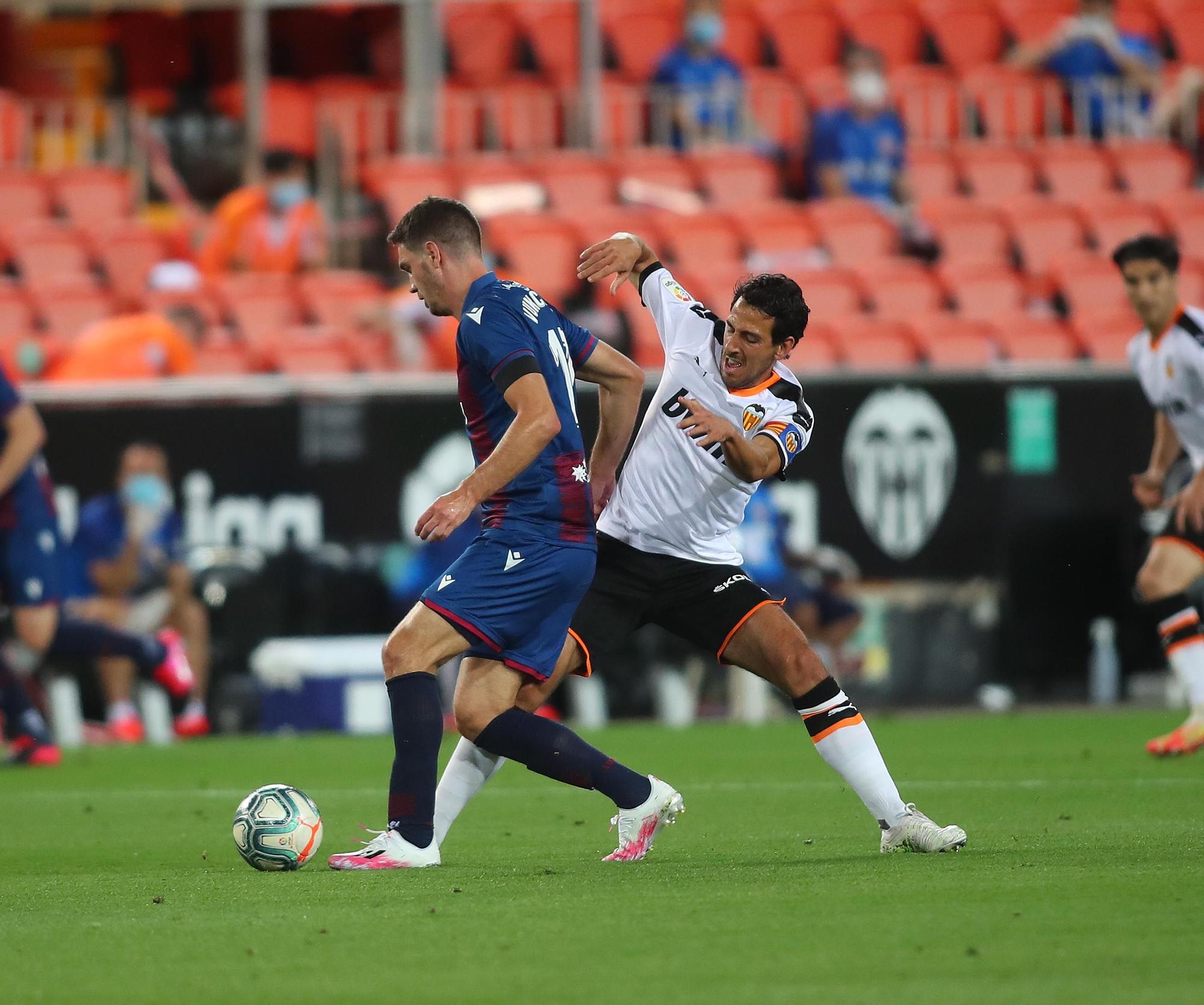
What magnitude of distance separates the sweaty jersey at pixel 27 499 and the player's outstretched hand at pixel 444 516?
529 centimetres

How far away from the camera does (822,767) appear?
31.3 feet

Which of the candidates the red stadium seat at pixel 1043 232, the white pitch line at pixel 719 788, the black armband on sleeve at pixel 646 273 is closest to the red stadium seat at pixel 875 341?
the red stadium seat at pixel 1043 232

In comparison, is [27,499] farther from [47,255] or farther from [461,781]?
[47,255]

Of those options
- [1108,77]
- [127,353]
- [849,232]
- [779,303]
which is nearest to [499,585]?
[779,303]

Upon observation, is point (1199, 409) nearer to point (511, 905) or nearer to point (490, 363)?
point (490, 363)

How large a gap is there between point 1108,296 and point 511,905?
467 inches

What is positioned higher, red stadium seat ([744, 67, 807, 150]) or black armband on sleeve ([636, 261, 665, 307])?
red stadium seat ([744, 67, 807, 150])

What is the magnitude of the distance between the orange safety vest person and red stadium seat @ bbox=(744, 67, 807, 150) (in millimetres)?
6121

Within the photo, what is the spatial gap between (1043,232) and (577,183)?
3.94m

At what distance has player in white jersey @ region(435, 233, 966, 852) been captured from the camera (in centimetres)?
619

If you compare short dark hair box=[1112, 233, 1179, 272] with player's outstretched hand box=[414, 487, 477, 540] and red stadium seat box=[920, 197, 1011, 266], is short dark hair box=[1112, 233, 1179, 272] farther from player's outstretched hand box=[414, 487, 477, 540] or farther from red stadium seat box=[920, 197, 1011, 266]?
red stadium seat box=[920, 197, 1011, 266]

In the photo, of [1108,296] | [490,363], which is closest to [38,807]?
[490,363]

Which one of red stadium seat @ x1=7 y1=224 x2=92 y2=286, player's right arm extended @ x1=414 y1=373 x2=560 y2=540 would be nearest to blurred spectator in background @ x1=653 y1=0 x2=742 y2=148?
red stadium seat @ x1=7 y1=224 x2=92 y2=286

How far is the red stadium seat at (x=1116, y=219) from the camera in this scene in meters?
16.5
